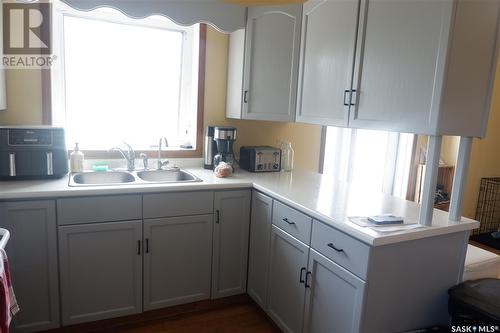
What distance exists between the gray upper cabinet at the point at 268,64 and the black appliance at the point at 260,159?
0.93 feet

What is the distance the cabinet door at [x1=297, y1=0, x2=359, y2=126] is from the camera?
1920 millimetres

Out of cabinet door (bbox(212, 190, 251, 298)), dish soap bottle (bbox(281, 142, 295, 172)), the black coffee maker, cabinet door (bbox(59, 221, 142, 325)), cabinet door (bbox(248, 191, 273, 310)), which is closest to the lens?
cabinet door (bbox(59, 221, 142, 325))

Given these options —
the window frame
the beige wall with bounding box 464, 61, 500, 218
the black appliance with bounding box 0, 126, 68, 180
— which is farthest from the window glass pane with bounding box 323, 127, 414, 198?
the black appliance with bounding box 0, 126, 68, 180

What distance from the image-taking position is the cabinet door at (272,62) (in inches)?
92.8

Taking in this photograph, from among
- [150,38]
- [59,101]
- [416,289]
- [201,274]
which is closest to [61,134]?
[59,101]

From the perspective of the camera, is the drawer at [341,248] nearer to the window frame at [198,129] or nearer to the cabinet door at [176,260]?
the cabinet door at [176,260]

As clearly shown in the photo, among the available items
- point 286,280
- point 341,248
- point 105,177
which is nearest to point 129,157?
point 105,177

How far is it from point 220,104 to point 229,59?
0.36m

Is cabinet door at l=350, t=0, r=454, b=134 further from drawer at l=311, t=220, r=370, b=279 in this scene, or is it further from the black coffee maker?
the black coffee maker

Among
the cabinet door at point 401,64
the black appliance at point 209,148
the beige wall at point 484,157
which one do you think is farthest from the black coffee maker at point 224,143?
the beige wall at point 484,157

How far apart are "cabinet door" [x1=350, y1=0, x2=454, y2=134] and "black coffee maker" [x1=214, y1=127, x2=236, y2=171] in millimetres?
997

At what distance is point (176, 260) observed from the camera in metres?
2.25

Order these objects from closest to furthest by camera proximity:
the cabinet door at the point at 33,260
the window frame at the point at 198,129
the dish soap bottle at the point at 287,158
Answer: the cabinet door at the point at 33,260 → the window frame at the point at 198,129 → the dish soap bottle at the point at 287,158

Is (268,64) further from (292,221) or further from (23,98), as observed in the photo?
(23,98)
